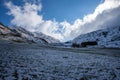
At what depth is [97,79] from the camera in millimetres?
14922

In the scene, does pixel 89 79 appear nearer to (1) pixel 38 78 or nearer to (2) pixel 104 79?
(2) pixel 104 79

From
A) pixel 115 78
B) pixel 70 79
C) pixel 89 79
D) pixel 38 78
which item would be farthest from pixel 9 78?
pixel 115 78

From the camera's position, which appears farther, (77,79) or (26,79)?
(77,79)

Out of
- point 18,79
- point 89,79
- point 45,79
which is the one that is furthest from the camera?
point 89,79

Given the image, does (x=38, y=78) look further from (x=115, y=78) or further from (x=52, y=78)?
(x=115, y=78)

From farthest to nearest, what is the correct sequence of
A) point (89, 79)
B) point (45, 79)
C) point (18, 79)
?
point (89, 79), point (45, 79), point (18, 79)

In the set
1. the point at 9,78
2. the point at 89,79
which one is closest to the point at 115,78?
the point at 89,79

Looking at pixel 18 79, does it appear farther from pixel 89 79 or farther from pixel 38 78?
pixel 89 79

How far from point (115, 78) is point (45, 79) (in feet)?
22.0

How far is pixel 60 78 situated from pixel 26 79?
315 centimetres

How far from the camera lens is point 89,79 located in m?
14.9

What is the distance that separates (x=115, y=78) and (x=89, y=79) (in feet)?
8.36

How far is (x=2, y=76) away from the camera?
533 inches

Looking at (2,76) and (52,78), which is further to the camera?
(52,78)
